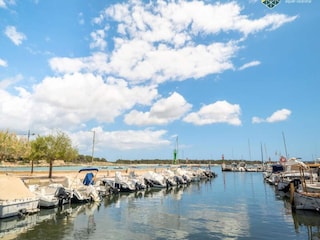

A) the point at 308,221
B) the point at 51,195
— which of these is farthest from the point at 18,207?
the point at 308,221

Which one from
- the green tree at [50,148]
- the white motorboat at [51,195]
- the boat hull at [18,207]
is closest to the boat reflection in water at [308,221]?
the boat hull at [18,207]

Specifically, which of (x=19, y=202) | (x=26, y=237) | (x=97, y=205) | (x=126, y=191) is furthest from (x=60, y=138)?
(x=26, y=237)

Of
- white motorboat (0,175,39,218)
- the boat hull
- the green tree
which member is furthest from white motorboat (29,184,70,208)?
the green tree

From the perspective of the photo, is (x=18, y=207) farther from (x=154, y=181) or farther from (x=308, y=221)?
(x=154, y=181)

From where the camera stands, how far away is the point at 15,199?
2486cm

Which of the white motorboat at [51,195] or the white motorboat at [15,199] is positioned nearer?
the white motorboat at [15,199]

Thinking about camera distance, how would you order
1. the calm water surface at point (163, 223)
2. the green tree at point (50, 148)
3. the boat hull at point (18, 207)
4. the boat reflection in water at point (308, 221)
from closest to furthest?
the calm water surface at point (163, 223) < the boat reflection in water at point (308, 221) < the boat hull at point (18, 207) < the green tree at point (50, 148)

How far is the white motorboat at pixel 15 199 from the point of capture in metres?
23.9

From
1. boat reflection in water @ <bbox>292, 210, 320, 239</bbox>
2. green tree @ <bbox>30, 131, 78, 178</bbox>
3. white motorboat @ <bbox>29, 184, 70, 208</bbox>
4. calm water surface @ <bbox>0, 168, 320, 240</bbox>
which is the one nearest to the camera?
calm water surface @ <bbox>0, 168, 320, 240</bbox>

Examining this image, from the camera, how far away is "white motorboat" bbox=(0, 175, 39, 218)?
23922 mm

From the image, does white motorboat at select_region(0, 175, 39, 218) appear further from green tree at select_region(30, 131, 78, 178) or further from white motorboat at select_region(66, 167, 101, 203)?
green tree at select_region(30, 131, 78, 178)

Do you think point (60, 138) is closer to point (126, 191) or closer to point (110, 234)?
point (126, 191)

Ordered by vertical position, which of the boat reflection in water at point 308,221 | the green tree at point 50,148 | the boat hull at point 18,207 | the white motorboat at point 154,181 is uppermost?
the green tree at point 50,148

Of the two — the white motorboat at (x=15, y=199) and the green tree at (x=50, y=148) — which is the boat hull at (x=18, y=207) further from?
the green tree at (x=50, y=148)
